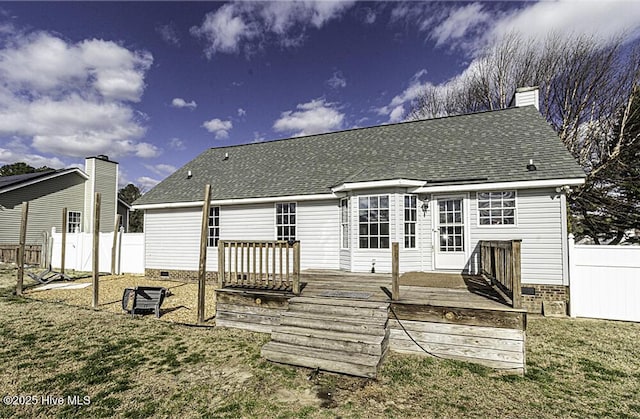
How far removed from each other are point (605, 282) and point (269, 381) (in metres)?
7.94

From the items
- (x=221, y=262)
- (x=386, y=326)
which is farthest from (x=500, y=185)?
(x=221, y=262)

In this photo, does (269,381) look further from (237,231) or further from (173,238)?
(173,238)

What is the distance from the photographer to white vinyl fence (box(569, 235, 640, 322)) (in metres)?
6.86

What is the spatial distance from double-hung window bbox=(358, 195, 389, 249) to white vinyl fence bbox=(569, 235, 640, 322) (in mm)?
4352

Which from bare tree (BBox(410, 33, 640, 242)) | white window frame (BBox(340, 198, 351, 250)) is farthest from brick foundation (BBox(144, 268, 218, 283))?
bare tree (BBox(410, 33, 640, 242))

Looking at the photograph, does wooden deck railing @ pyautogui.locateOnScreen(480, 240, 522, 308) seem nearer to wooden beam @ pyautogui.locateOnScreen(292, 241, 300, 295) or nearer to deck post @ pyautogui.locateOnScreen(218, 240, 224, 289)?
wooden beam @ pyautogui.locateOnScreen(292, 241, 300, 295)

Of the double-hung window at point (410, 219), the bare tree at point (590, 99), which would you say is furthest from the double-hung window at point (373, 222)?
the bare tree at point (590, 99)

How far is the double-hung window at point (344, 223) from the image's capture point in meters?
9.20

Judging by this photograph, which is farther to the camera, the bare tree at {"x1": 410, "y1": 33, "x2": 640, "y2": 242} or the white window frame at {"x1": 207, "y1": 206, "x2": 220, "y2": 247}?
the bare tree at {"x1": 410, "y1": 33, "x2": 640, "y2": 242}

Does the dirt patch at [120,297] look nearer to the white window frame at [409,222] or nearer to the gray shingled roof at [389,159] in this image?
the gray shingled roof at [389,159]

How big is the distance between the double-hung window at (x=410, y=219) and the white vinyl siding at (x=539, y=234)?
2199 mm

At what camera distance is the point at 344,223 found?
9438 mm

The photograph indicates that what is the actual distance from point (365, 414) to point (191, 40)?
15.0 meters

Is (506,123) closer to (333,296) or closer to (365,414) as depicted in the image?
(333,296)
